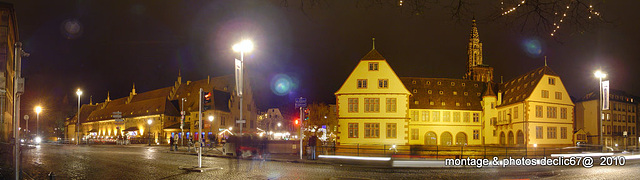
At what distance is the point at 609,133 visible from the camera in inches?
3159

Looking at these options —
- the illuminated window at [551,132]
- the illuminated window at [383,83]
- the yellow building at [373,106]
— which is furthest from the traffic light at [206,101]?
the illuminated window at [551,132]

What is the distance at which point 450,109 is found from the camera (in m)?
62.9

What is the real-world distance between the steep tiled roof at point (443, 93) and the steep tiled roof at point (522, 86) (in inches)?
149

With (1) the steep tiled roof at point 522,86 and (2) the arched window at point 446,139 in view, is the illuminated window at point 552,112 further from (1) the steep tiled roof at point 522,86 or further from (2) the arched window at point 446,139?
(2) the arched window at point 446,139

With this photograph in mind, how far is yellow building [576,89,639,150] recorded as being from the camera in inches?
2928

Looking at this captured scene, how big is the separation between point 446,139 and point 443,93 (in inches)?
243

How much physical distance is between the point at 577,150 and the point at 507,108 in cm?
2159

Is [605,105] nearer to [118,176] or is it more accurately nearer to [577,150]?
[577,150]

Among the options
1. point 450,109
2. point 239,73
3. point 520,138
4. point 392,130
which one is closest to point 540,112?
point 520,138

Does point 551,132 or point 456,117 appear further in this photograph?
point 456,117

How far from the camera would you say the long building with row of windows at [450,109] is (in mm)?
48188

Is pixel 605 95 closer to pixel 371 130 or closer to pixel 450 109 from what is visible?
pixel 371 130

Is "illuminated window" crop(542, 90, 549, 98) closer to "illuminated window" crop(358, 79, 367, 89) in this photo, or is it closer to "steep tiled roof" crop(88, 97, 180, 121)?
"illuminated window" crop(358, 79, 367, 89)

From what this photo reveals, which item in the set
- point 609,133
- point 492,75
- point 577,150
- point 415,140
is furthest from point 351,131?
point 492,75
